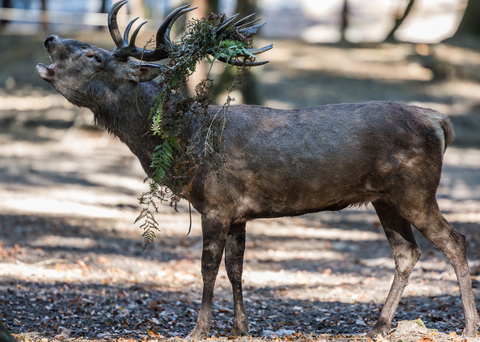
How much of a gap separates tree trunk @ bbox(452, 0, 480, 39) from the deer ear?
20.6 m

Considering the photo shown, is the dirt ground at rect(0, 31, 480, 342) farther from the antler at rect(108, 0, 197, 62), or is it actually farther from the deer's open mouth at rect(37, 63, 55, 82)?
the antler at rect(108, 0, 197, 62)

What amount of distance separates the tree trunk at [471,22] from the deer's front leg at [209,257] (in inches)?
815

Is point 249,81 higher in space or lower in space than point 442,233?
higher

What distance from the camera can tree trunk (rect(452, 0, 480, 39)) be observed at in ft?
74.1

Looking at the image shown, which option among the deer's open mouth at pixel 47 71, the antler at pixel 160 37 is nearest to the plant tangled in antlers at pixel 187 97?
the antler at pixel 160 37

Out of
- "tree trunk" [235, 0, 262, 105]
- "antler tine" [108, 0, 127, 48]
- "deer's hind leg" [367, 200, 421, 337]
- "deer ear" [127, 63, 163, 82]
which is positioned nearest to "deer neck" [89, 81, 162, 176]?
"deer ear" [127, 63, 163, 82]

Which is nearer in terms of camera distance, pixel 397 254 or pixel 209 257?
pixel 209 257

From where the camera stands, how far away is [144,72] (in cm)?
525

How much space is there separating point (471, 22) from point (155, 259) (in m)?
19.5

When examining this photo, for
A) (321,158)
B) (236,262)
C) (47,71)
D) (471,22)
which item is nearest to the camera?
(321,158)

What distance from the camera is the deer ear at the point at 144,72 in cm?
515

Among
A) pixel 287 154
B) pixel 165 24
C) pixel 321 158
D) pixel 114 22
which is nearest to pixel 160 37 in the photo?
pixel 165 24

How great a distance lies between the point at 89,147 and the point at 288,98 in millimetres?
7293

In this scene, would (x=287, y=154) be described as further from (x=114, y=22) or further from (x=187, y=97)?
(x=114, y=22)
